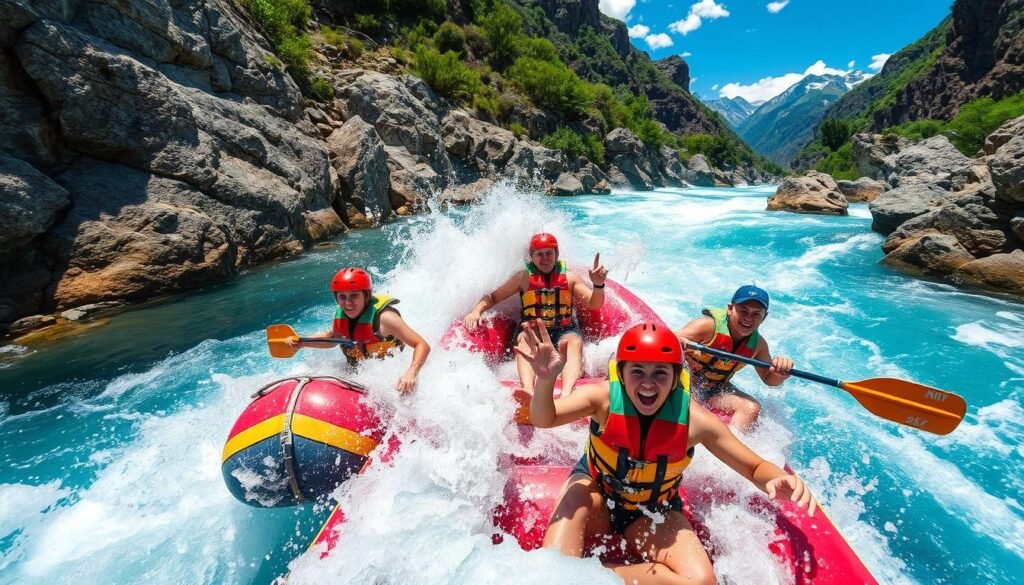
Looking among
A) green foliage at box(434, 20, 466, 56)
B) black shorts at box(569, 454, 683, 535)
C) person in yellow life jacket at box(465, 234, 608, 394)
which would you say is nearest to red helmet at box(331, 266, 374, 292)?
person in yellow life jacket at box(465, 234, 608, 394)

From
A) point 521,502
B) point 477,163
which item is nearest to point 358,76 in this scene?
point 477,163

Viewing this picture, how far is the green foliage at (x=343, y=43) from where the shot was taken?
62.4ft

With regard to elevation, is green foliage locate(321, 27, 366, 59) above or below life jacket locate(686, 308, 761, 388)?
above

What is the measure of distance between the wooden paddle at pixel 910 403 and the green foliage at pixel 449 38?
30586mm

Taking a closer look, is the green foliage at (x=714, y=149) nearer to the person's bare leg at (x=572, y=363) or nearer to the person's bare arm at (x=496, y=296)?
the person's bare arm at (x=496, y=296)

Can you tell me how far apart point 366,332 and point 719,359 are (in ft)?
9.33

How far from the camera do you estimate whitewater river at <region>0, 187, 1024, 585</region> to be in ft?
7.62

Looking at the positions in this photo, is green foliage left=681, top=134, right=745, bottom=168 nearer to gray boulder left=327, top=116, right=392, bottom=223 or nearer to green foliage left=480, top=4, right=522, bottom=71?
green foliage left=480, top=4, right=522, bottom=71

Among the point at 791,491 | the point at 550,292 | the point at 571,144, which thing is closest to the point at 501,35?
the point at 571,144

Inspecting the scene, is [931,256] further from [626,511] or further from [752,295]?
[626,511]

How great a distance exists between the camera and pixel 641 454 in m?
2.03

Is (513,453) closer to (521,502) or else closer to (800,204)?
(521,502)

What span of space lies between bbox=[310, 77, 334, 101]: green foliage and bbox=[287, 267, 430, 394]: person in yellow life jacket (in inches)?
570

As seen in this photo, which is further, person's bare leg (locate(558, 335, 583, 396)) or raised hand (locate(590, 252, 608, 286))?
raised hand (locate(590, 252, 608, 286))
